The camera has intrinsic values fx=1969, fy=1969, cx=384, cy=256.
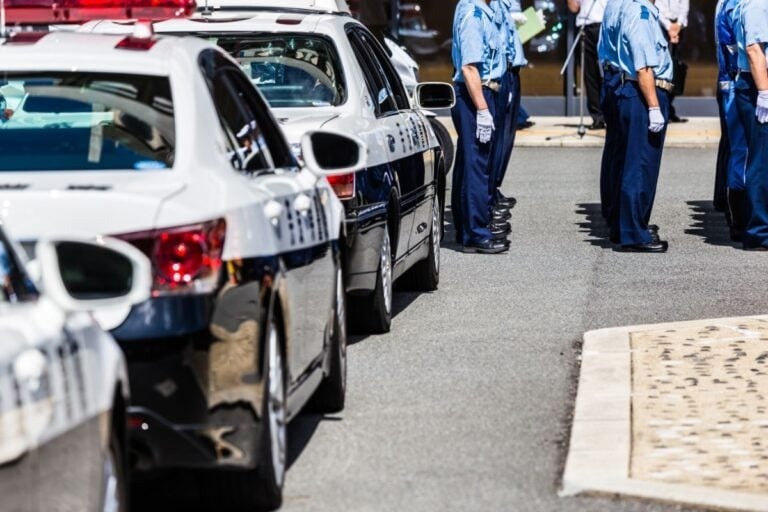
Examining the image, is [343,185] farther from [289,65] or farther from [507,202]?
[507,202]

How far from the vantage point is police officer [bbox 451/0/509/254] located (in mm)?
13391

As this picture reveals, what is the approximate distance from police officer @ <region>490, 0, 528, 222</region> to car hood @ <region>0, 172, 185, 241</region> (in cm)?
876

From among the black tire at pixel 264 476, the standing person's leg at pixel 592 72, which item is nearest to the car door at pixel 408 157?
the black tire at pixel 264 476

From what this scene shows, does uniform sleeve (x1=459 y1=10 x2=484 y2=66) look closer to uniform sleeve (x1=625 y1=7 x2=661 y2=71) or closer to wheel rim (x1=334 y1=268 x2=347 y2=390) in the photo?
uniform sleeve (x1=625 y1=7 x2=661 y2=71)

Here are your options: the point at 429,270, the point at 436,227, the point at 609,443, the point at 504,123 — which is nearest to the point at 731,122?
the point at 504,123

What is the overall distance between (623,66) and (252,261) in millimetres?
8071

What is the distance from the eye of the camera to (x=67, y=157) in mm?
6188

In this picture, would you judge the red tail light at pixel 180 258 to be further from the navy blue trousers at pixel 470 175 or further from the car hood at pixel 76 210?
the navy blue trousers at pixel 470 175

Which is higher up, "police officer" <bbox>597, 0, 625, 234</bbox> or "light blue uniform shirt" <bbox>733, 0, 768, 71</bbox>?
"light blue uniform shirt" <bbox>733, 0, 768, 71</bbox>

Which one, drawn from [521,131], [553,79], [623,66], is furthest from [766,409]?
[553,79]

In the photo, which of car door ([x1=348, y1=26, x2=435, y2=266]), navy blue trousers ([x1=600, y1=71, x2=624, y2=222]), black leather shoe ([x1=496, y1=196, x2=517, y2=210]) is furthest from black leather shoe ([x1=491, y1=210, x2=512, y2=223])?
car door ([x1=348, y1=26, x2=435, y2=266])

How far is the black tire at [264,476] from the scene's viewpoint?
592cm

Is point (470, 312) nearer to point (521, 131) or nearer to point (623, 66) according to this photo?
point (623, 66)

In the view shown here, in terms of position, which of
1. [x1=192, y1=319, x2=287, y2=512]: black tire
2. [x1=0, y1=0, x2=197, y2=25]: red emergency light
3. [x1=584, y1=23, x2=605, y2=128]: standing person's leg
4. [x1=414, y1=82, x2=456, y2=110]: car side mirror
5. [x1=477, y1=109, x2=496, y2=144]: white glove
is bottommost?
[x1=584, y1=23, x2=605, y2=128]: standing person's leg
